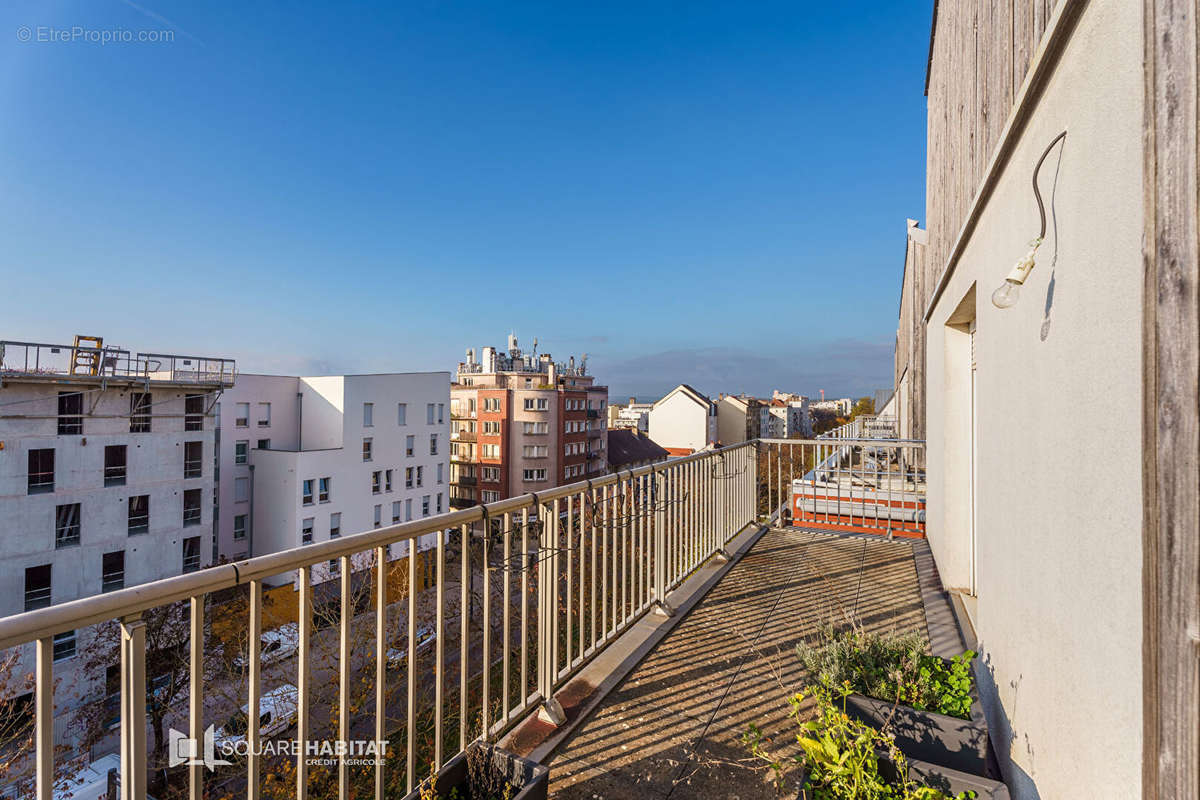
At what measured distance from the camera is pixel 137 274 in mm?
25812

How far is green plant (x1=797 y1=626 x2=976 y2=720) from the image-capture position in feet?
5.95

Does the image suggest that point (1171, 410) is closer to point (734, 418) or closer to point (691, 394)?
point (691, 394)

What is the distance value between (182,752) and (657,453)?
45804 mm

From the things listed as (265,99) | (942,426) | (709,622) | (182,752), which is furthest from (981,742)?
(265,99)

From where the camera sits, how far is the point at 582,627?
2.48 metres

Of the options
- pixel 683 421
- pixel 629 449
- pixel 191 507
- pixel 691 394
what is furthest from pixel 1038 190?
pixel 691 394

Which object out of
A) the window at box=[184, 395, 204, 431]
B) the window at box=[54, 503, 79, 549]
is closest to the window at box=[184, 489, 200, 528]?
the window at box=[184, 395, 204, 431]

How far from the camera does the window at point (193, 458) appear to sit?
19.2 m

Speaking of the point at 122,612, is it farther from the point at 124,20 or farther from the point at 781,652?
the point at 124,20

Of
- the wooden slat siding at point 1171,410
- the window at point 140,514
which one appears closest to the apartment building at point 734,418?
the window at point 140,514

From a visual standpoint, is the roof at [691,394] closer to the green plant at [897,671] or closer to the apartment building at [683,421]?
the apartment building at [683,421]

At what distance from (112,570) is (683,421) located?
4072 centimetres

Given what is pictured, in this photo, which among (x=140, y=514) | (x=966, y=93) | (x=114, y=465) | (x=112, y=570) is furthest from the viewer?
(x=140, y=514)

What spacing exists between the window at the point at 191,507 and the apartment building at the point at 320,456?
3524 millimetres
